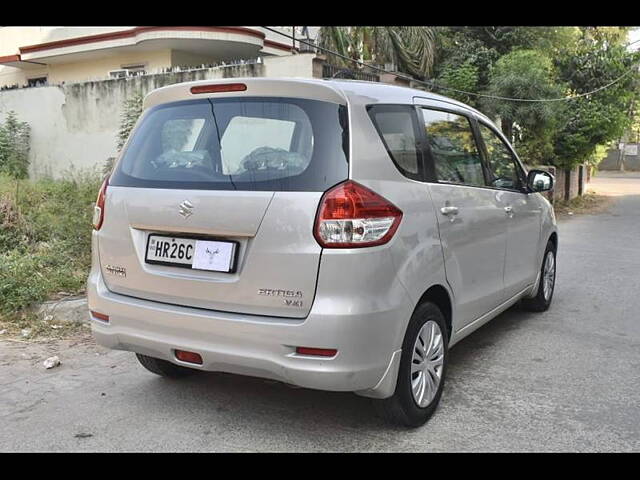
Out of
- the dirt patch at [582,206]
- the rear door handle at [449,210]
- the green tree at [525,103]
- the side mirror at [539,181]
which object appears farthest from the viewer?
the dirt patch at [582,206]

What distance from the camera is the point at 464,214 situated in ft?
12.7

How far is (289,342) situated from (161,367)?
1496 millimetres

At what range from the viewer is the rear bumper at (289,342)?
2.90 meters

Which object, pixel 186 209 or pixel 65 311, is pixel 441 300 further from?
pixel 65 311

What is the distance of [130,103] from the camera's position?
1227 cm

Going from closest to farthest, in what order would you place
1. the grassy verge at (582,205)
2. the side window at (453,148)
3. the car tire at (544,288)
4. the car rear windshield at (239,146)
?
the car rear windshield at (239,146)
the side window at (453,148)
the car tire at (544,288)
the grassy verge at (582,205)

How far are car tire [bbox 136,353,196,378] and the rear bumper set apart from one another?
809 mm

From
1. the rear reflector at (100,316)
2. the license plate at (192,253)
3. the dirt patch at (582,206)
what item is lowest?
the dirt patch at (582,206)

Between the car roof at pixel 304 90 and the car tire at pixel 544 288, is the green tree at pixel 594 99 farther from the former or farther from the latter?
the car roof at pixel 304 90

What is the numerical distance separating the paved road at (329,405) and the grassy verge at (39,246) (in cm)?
73

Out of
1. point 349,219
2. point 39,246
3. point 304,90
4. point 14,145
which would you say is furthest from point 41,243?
point 14,145

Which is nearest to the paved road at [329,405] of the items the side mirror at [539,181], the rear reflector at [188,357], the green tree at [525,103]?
the rear reflector at [188,357]
